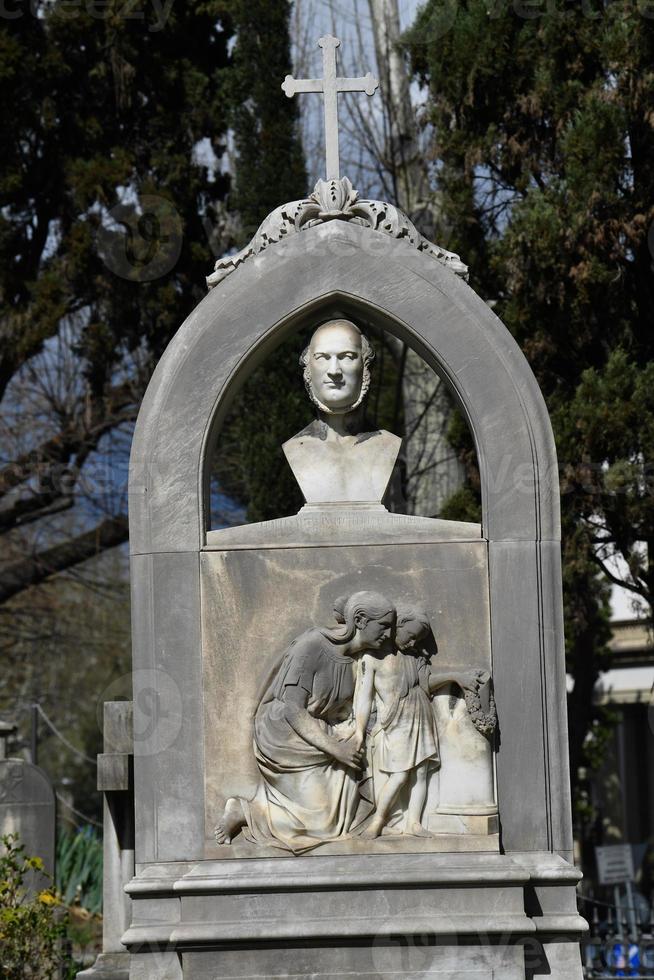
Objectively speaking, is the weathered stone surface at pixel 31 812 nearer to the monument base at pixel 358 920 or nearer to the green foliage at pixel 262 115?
the monument base at pixel 358 920

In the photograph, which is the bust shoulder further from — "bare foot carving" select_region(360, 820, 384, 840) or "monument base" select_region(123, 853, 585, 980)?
"monument base" select_region(123, 853, 585, 980)

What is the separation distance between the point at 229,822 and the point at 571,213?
22.1 feet

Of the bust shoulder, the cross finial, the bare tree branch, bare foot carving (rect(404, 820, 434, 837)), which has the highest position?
the cross finial

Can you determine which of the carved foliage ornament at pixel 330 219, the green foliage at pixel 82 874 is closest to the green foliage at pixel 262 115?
the green foliage at pixel 82 874

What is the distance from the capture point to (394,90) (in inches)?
674

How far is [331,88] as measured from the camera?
684cm

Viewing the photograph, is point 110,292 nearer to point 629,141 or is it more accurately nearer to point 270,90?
point 270,90

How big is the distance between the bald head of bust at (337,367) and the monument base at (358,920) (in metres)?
1.96

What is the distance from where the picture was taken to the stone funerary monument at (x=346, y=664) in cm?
596

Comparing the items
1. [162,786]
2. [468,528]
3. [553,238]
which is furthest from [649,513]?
[162,786]

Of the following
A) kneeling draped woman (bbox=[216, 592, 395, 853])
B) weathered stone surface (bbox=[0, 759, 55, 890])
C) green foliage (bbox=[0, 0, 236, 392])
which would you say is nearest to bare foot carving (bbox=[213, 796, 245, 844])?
kneeling draped woman (bbox=[216, 592, 395, 853])

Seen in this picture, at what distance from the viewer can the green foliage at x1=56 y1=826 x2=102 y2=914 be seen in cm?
1323

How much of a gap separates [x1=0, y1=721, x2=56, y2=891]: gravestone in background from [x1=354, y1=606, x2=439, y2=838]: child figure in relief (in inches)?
188

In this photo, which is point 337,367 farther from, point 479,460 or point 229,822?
point 229,822
